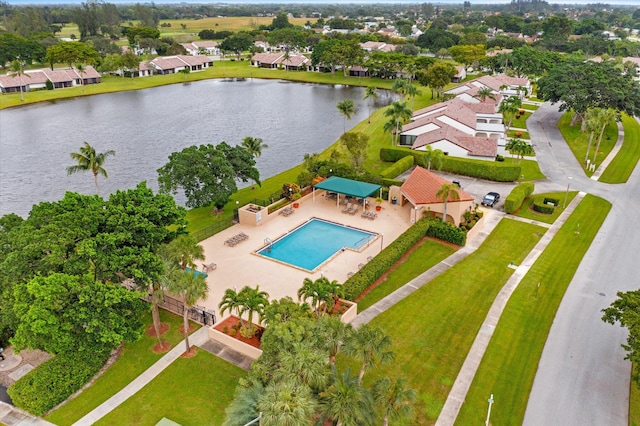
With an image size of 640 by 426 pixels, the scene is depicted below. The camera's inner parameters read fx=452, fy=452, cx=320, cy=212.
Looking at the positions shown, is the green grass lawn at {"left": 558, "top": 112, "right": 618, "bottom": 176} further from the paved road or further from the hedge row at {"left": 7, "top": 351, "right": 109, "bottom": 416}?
the hedge row at {"left": 7, "top": 351, "right": 109, "bottom": 416}

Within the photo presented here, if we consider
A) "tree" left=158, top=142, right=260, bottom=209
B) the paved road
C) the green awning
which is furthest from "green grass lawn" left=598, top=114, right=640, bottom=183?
"tree" left=158, top=142, right=260, bottom=209

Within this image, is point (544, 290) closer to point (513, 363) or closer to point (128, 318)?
point (513, 363)

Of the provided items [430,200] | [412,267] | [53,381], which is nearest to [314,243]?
[412,267]

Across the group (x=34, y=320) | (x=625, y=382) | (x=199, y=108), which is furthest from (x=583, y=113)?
(x=34, y=320)

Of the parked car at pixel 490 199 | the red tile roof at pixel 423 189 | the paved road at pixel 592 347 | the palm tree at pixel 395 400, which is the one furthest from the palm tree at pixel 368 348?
the parked car at pixel 490 199

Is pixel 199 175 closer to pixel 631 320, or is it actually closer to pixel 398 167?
pixel 398 167

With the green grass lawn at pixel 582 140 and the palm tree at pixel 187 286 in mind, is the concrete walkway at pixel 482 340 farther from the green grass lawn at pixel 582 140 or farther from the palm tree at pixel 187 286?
the green grass lawn at pixel 582 140
